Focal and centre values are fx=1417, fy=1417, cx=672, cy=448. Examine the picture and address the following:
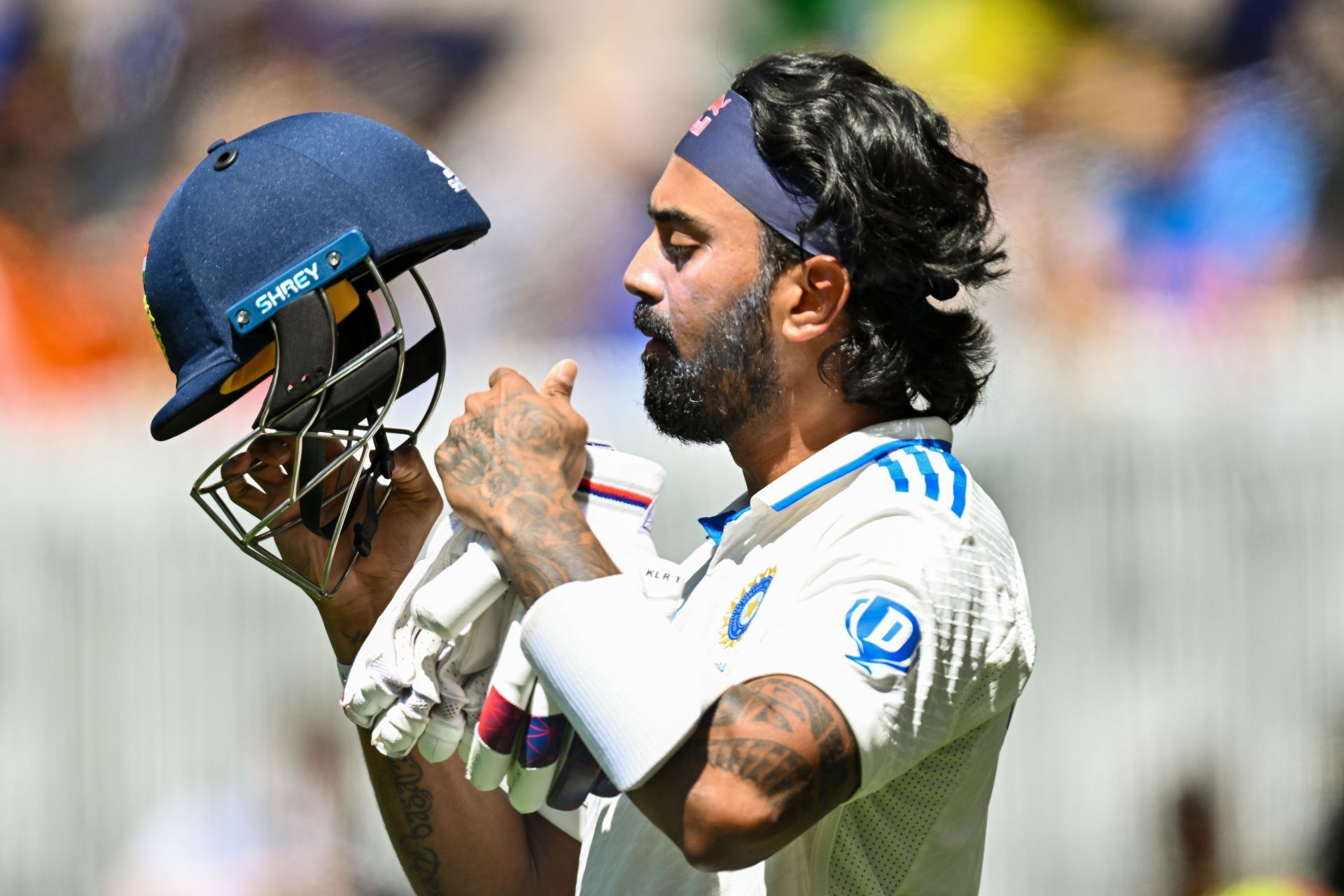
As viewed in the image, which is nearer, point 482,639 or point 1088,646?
point 482,639

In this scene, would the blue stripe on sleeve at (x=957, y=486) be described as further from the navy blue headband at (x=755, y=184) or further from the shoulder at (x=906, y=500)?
the navy blue headband at (x=755, y=184)

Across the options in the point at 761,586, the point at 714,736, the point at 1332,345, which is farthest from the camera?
the point at 1332,345

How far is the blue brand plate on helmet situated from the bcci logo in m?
0.78

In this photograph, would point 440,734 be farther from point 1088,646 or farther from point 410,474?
point 1088,646

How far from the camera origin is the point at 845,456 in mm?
1793

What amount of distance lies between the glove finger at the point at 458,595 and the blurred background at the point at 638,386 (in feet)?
8.17

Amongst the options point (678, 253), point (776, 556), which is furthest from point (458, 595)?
point (678, 253)

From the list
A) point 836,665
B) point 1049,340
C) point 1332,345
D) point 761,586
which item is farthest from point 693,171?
point 1332,345

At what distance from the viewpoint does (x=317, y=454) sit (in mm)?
2002

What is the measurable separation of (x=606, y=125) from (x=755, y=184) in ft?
7.64

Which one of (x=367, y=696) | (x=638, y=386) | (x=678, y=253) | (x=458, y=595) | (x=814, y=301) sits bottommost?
(x=638, y=386)

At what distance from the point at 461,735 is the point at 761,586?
0.40m

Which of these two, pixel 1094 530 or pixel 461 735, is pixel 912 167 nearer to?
pixel 461 735

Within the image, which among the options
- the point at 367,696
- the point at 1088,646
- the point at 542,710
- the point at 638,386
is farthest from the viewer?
the point at 638,386
